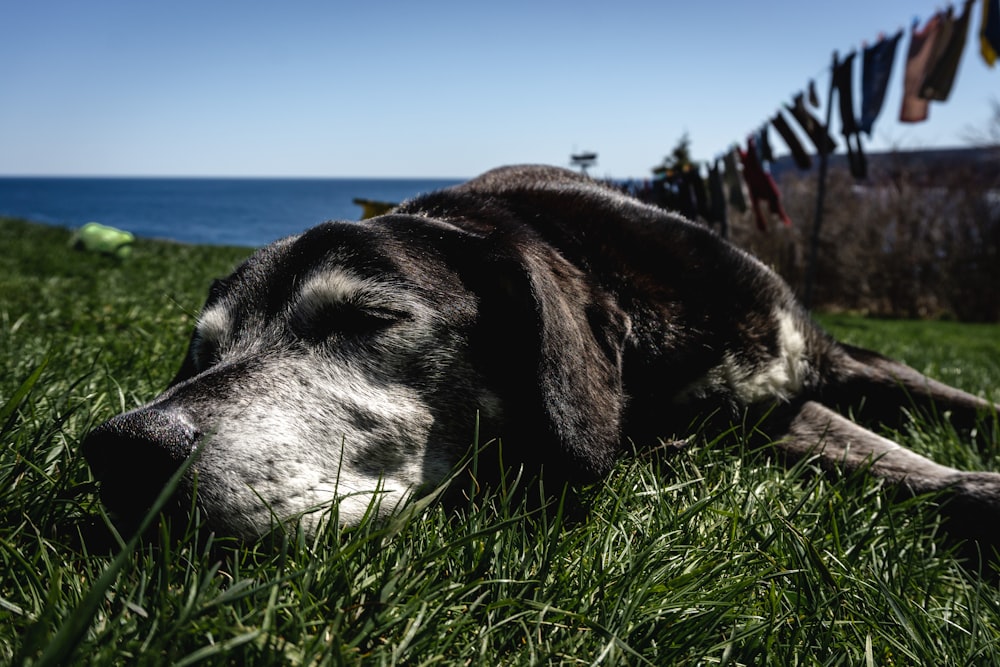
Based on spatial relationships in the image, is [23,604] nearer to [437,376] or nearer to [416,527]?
[416,527]

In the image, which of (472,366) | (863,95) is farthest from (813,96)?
(472,366)

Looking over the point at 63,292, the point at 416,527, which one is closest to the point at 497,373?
the point at 416,527

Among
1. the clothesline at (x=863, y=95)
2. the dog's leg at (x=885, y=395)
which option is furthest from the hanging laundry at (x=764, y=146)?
the dog's leg at (x=885, y=395)

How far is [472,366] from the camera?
247 cm

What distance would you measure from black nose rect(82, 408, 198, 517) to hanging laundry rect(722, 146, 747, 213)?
11246 mm

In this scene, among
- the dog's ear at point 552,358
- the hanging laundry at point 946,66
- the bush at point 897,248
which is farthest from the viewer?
the bush at point 897,248

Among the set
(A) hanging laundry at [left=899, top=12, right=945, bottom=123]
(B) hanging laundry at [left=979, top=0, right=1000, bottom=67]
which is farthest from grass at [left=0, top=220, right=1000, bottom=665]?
(A) hanging laundry at [left=899, top=12, right=945, bottom=123]

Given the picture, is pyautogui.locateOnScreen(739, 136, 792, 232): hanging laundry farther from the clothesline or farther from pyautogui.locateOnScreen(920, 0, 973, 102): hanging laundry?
pyautogui.locateOnScreen(920, 0, 973, 102): hanging laundry

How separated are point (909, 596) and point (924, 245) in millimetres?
23505

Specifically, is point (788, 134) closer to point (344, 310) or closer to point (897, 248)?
point (344, 310)

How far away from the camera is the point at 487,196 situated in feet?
11.3

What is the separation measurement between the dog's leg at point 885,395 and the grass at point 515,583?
1060 mm

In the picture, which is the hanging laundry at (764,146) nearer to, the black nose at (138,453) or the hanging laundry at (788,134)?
the hanging laundry at (788,134)

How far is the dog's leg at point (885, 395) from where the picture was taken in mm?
3605
